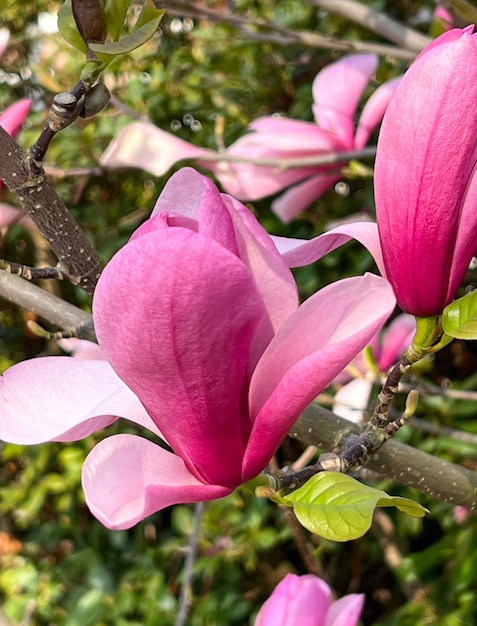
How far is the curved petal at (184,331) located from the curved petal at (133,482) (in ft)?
0.05

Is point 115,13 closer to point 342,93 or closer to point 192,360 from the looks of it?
point 192,360

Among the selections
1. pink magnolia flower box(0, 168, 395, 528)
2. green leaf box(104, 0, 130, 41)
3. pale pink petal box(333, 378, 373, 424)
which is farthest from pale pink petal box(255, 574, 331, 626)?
green leaf box(104, 0, 130, 41)

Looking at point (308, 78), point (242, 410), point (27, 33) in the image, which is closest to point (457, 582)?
point (242, 410)

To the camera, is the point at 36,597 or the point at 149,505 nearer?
the point at 149,505

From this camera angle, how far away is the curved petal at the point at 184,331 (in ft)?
1.05

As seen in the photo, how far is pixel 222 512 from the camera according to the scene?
1407 mm

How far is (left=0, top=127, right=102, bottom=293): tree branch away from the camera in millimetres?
427

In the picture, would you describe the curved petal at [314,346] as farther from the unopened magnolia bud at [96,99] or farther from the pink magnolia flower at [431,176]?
the unopened magnolia bud at [96,99]

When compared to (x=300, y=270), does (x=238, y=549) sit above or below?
below

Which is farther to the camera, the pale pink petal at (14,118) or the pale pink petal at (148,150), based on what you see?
the pale pink petal at (148,150)

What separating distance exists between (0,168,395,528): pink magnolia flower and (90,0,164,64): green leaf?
8cm

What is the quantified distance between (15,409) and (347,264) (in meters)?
1.12

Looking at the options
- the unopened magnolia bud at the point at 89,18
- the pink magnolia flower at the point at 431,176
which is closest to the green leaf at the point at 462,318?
the pink magnolia flower at the point at 431,176

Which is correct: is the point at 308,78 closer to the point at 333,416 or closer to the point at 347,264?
the point at 347,264
